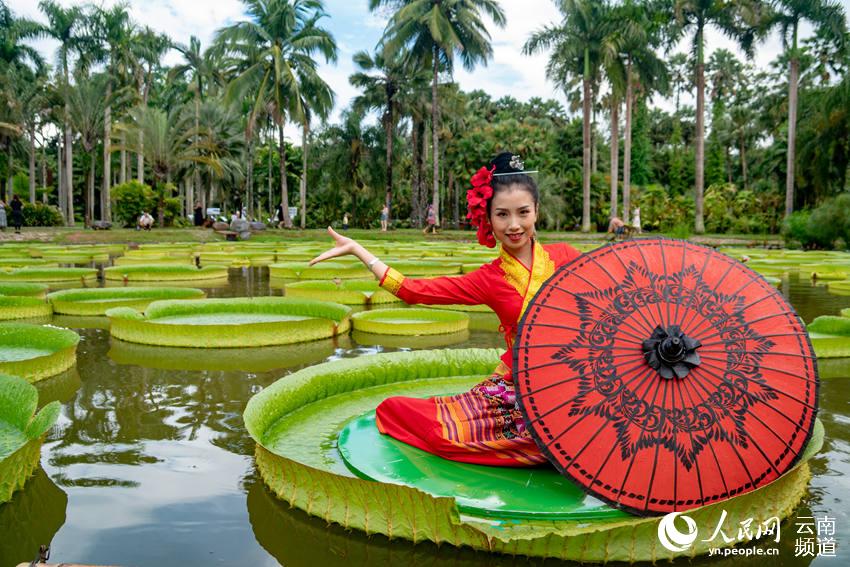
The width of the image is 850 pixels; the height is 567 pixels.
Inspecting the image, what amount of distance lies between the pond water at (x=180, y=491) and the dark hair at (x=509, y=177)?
1.42 metres

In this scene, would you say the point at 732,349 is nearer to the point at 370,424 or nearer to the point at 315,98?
the point at 370,424

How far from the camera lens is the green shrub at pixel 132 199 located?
86.0ft

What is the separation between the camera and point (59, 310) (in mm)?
7793

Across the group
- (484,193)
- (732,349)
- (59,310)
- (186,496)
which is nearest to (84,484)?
(186,496)

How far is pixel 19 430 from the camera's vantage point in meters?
3.31

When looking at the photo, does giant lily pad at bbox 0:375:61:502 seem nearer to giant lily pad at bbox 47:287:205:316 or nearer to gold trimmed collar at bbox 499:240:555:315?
gold trimmed collar at bbox 499:240:555:315

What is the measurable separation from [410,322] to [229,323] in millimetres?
1760

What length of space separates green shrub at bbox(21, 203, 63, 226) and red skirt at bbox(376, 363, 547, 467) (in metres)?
31.2

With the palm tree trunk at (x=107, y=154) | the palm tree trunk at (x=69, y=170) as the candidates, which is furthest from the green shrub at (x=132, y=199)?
the palm tree trunk at (x=69, y=170)

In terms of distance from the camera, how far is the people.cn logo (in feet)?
7.28

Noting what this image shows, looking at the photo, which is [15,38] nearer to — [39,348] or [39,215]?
[39,215]

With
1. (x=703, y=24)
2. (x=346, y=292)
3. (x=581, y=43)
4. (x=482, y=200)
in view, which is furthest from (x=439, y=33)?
(x=482, y=200)

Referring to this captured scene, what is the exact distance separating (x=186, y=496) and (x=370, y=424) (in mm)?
889

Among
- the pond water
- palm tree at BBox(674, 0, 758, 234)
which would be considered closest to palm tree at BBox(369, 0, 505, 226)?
palm tree at BBox(674, 0, 758, 234)
